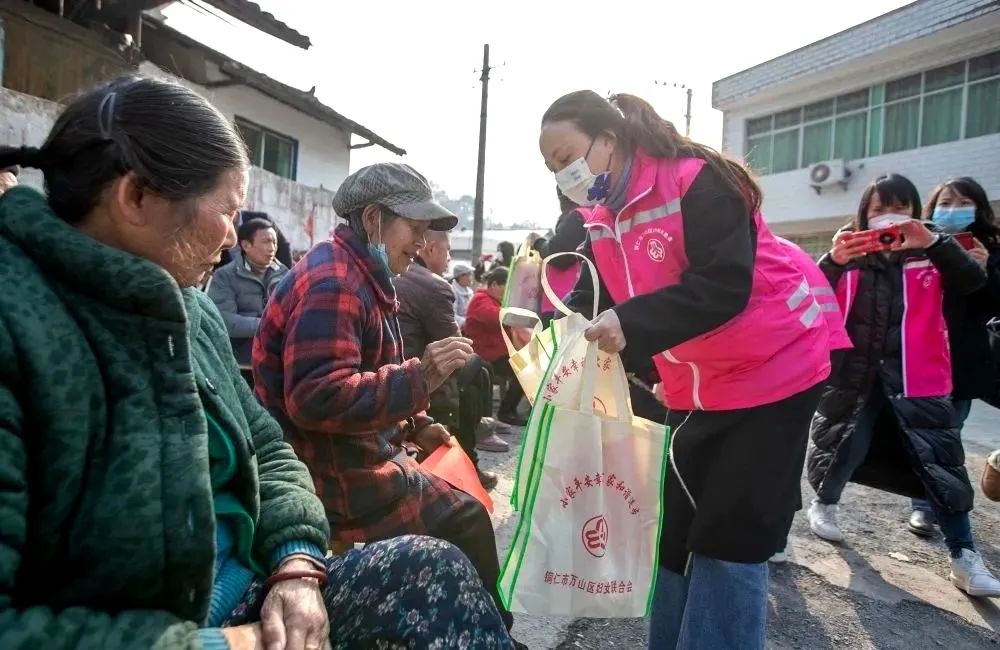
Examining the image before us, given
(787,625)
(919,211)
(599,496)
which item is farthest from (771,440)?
(919,211)

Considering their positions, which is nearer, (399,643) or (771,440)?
(399,643)

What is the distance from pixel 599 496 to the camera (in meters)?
1.68

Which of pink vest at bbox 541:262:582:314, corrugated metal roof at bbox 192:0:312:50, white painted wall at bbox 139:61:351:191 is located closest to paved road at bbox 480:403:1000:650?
pink vest at bbox 541:262:582:314

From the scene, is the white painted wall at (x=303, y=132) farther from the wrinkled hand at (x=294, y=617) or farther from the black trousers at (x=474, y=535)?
the wrinkled hand at (x=294, y=617)

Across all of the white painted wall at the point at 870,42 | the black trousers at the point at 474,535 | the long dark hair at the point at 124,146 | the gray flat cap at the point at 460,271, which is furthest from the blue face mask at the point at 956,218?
the white painted wall at the point at 870,42

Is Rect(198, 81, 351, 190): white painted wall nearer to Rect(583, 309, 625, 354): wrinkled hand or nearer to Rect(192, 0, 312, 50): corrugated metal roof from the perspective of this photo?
Rect(192, 0, 312, 50): corrugated metal roof

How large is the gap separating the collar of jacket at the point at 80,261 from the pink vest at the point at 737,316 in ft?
3.87

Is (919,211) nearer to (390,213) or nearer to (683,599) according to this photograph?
(683,599)

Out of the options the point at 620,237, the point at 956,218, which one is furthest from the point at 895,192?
the point at 620,237

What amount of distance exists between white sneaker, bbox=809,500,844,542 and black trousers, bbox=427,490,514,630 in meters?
2.12

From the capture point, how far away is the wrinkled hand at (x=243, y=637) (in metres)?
1.02

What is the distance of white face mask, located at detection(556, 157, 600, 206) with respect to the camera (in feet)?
6.08

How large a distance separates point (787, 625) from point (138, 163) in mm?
2679

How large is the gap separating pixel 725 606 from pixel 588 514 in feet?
1.38
